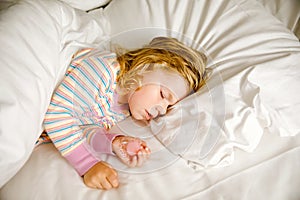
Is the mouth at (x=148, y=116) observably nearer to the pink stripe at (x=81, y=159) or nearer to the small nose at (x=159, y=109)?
the small nose at (x=159, y=109)

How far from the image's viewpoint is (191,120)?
2.84 feet

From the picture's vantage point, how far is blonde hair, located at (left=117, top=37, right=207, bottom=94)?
3.04 ft

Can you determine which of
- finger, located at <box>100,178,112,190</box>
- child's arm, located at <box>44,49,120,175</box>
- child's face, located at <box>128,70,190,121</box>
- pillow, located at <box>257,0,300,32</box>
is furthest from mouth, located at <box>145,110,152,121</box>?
pillow, located at <box>257,0,300,32</box>

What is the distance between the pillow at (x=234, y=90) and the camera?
2.70 feet

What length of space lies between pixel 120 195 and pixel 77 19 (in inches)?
21.9

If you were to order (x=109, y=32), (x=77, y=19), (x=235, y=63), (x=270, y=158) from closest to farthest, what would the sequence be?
(x=270, y=158)
(x=235, y=63)
(x=77, y=19)
(x=109, y=32)

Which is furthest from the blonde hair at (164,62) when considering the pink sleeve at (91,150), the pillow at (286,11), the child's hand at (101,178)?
the pillow at (286,11)

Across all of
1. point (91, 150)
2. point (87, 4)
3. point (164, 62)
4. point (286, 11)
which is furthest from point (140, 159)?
point (286, 11)

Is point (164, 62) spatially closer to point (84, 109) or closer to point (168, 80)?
point (168, 80)

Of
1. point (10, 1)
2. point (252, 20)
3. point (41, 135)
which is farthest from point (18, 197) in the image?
point (252, 20)

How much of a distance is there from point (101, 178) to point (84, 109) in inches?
8.7

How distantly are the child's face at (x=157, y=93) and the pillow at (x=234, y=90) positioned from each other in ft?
0.10

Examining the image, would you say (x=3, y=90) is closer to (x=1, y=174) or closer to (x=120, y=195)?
Result: (x=1, y=174)

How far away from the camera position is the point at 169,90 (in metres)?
0.91
